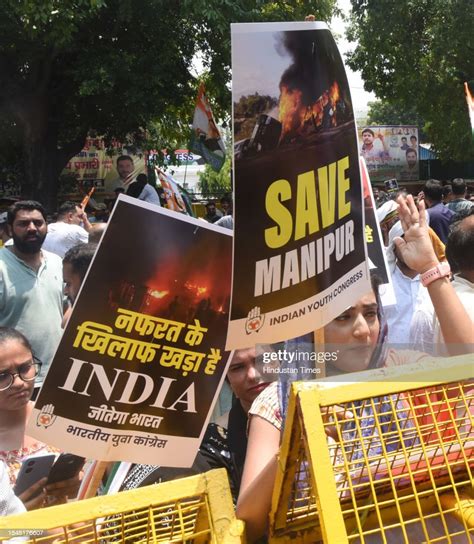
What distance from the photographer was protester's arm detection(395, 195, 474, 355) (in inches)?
72.8

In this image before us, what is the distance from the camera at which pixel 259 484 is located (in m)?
1.47

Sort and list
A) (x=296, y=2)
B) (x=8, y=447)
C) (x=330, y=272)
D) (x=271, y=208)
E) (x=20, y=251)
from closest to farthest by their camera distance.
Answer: (x=271, y=208) → (x=330, y=272) → (x=8, y=447) → (x=20, y=251) → (x=296, y=2)

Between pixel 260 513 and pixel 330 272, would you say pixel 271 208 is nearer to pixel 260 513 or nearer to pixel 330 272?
pixel 330 272

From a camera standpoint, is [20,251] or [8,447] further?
[20,251]

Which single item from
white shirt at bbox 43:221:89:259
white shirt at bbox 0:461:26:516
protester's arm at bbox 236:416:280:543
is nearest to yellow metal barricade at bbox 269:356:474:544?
protester's arm at bbox 236:416:280:543

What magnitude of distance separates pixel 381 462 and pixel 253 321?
48 centimetres

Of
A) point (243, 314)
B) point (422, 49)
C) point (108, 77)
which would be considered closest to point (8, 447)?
point (243, 314)

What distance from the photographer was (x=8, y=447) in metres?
2.23

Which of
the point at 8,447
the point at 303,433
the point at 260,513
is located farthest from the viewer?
the point at 8,447

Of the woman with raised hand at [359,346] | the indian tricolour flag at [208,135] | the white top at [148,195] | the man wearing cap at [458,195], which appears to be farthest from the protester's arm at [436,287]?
the white top at [148,195]

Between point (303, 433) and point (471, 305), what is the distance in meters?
1.13

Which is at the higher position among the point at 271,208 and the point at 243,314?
the point at 271,208

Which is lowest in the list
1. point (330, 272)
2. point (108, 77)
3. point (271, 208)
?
point (330, 272)

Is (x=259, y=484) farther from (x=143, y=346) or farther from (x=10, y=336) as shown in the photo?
(x=10, y=336)
